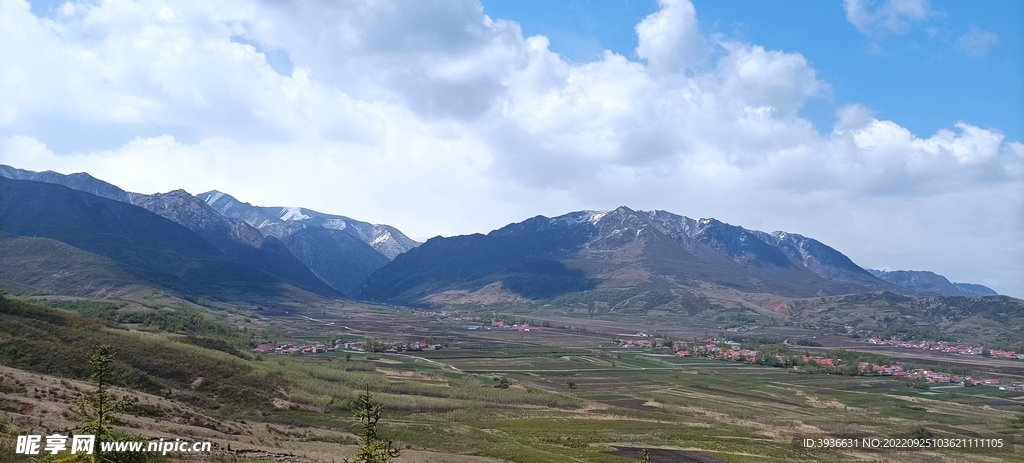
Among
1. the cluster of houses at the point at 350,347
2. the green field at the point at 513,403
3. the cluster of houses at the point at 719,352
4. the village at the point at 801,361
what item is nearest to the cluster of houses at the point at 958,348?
the village at the point at 801,361

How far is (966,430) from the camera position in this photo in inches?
2653

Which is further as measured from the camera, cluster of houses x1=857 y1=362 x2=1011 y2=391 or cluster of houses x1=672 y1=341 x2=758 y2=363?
cluster of houses x1=672 y1=341 x2=758 y2=363

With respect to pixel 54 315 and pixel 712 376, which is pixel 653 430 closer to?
pixel 712 376

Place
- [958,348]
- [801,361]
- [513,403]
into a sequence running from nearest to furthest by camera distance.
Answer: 1. [513,403]
2. [801,361]
3. [958,348]

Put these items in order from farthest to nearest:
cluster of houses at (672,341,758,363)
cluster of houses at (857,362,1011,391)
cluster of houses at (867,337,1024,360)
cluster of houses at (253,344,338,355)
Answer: cluster of houses at (867,337,1024,360) → cluster of houses at (672,341,758,363) → cluster of houses at (253,344,338,355) → cluster of houses at (857,362,1011,391)

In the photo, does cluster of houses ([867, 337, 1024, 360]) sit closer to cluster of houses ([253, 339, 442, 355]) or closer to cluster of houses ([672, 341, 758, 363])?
cluster of houses ([672, 341, 758, 363])

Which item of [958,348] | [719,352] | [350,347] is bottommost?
[350,347]

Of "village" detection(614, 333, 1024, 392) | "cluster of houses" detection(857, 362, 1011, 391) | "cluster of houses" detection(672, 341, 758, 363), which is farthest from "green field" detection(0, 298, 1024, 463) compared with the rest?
"cluster of houses" detection(672, 341, 758, 363)

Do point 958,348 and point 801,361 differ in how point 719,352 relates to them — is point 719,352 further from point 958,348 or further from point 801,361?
point 958,348

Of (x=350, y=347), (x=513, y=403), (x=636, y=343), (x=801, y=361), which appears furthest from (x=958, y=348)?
(x=350, y=347)

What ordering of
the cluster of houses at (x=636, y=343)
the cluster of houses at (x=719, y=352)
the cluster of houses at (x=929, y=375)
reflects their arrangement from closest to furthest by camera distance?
the cluster of houses at (x=929, y=375) < the cluster of houses at (x=719, y=352) < the cluster of houses at (x=636, y=343)

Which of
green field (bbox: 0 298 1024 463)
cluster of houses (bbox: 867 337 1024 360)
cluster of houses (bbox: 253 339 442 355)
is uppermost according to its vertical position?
cluster of houses (bbox: 867 337 1024 360)

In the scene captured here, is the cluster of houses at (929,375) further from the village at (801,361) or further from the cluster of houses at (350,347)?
the cluster of houses at (350,347)

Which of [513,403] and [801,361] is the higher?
[801,361]
